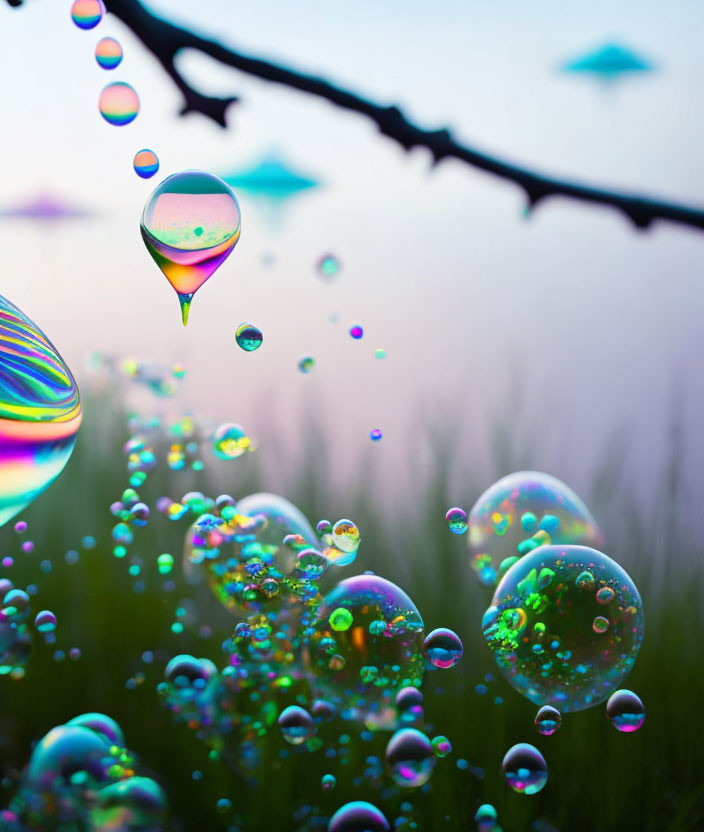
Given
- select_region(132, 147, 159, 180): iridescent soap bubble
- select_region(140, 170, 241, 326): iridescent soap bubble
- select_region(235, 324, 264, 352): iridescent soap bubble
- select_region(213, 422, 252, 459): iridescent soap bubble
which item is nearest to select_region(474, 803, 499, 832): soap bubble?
select_region(213, 422, 252, 459): iridescent soap bubble

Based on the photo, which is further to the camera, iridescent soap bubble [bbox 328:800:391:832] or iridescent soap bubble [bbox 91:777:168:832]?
iridescent soap bubble [bbox 91:777:168:832]

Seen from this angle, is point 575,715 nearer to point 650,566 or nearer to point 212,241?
point 650,566

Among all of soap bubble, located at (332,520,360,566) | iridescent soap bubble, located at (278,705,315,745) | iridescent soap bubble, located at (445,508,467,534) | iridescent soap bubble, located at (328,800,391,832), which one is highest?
iridescent soap bubble, located at (445,508,467,534)

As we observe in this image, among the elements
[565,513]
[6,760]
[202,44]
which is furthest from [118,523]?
[202,44]

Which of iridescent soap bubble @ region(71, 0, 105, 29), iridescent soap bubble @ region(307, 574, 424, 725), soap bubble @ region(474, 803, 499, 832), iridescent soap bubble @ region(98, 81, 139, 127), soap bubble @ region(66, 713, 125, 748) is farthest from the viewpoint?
soap bubble @ region(474, 803, 499, 832)

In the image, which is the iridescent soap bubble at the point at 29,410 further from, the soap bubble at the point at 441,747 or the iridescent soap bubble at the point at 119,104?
the soap bubble at the point at 441,747

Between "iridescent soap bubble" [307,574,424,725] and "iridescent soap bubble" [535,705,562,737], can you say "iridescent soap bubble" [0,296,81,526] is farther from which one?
"iridescent soap bubble" [535,705,562,737]
